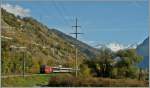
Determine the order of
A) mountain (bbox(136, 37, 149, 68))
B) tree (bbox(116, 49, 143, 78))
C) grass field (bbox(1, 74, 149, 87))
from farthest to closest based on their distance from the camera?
1. tree (bbox(116, 49, 143, 78))
2. grass field (bbox(1, 74, 149, 87))
3. mountain (bbox(136, 37, 149, 68))

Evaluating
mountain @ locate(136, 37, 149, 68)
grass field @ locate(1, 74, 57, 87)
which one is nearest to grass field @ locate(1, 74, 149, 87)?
grass field @ locate(1, 74, 57, 87)

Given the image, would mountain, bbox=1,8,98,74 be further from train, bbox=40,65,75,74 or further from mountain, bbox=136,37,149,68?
mountain, bbox=136,37,149,68

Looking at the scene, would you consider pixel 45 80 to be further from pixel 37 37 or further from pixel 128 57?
pixel 128 57

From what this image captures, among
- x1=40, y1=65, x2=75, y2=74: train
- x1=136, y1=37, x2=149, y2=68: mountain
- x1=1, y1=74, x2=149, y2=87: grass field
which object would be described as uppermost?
x1=136, y1=37, x2=149, y2=68: mountain

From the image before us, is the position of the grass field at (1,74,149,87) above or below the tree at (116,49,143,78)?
below

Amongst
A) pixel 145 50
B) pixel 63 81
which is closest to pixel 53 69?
pixel 63 81

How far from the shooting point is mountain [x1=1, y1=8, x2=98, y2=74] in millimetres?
2059

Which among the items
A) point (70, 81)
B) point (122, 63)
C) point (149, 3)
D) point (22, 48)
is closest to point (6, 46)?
point (22, 48)

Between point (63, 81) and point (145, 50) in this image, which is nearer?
point (145, 50)

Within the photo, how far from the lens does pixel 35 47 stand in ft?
6.98

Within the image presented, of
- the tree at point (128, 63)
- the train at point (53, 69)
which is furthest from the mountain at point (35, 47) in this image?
the tree at point (128, 63)

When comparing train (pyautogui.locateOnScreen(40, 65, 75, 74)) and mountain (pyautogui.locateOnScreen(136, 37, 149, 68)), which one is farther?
train (pyautogui.locateOnScreen(40, 65, 75, 74))

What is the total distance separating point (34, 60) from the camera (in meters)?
2.20

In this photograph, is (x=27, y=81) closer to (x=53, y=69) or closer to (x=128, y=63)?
(x=53, y=69)
